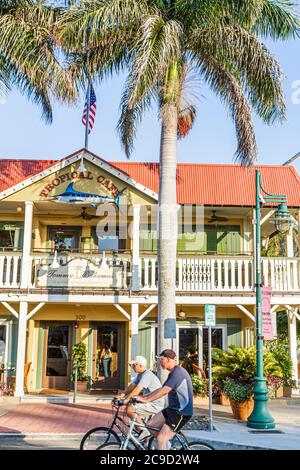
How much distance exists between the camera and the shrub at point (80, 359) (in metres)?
17.9

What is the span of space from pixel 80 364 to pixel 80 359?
0.16m

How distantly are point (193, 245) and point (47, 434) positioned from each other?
1026 cm

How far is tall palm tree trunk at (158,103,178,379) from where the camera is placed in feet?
42.1

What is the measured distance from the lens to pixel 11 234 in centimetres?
1958

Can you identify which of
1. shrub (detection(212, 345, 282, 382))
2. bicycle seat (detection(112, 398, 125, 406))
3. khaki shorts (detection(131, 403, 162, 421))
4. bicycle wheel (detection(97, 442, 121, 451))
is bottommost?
bicycle wheel (detection(97, 442, 121, 451))

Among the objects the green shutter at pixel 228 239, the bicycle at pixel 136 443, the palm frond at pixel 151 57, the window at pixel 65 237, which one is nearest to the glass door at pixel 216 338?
the green shutter at pixel 228 239

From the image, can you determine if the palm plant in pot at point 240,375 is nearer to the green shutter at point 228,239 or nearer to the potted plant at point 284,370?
the potted plant at point 284,370

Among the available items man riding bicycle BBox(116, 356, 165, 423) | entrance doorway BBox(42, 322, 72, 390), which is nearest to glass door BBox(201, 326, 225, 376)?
entrance doorway BBox(42, 322, 72, 390)

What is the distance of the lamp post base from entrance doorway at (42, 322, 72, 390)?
27.9ft

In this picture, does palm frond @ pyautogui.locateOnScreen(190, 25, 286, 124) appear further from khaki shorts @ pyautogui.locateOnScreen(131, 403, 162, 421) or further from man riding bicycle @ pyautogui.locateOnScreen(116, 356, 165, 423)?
khaki shorts @ pyautogui.locateOnScreen(131, 403, 162, 421)

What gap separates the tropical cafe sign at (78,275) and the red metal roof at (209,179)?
3.63 m

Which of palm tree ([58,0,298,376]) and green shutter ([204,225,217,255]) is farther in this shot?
green shutter ([204,225,217,255])

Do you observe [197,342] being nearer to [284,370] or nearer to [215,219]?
[284,370]
